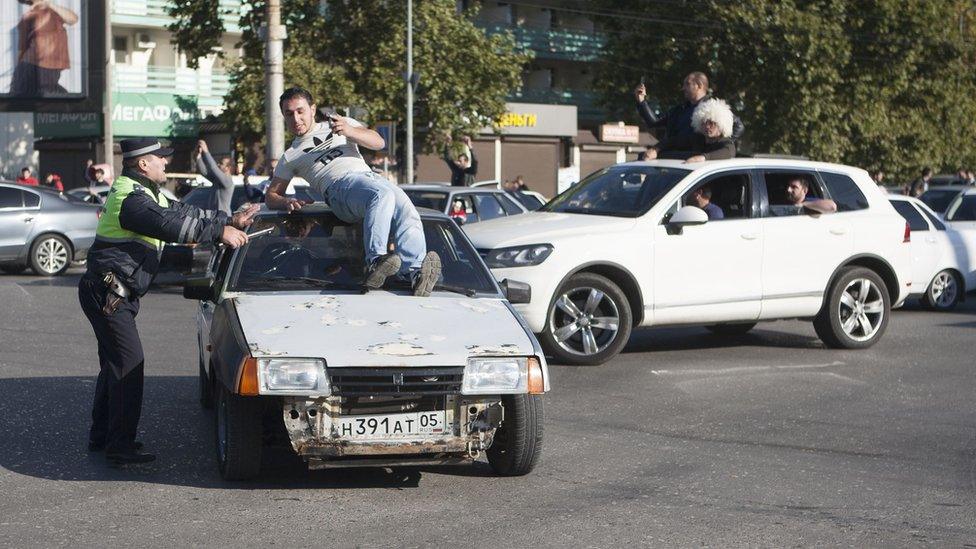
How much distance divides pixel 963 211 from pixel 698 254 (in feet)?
34.3

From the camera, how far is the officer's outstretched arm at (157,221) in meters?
7.45

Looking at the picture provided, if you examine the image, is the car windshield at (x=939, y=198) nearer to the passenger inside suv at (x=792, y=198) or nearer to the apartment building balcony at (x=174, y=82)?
the passenger inside suv at (x=792, y=198)

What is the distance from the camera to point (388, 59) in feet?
144

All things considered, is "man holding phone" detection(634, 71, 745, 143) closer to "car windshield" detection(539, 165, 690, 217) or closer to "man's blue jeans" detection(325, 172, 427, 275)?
"car windshield" detection(539, 165, 690, 217)

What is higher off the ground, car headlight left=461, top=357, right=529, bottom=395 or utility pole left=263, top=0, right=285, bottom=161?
utility pole left=263, top=0, right=285, bottom=161

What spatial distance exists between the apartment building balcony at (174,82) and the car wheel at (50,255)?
32.6 meters

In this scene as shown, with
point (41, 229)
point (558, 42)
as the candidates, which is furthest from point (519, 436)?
point (558, 42)

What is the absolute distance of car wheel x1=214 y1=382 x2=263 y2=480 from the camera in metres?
6.88

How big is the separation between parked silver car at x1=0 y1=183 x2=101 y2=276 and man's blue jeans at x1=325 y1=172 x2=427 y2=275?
15008 millimetres

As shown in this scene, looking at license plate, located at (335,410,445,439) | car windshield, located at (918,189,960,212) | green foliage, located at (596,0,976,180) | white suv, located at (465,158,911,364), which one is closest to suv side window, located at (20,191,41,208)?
white suv, located at (465,158,911,364)

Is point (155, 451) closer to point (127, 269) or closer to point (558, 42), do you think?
point (127, 269)

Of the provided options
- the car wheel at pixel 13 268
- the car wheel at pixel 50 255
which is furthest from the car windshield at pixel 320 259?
the car wheel at pixel 13 268

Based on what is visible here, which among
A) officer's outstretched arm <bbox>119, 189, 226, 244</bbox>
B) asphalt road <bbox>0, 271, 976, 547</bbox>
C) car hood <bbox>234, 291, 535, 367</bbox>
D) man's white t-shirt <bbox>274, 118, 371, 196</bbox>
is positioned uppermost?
man's white t-shirt <bbox>274, 118, 371, 196</bbox>

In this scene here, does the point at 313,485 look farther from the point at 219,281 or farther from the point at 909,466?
the point at 909,466
